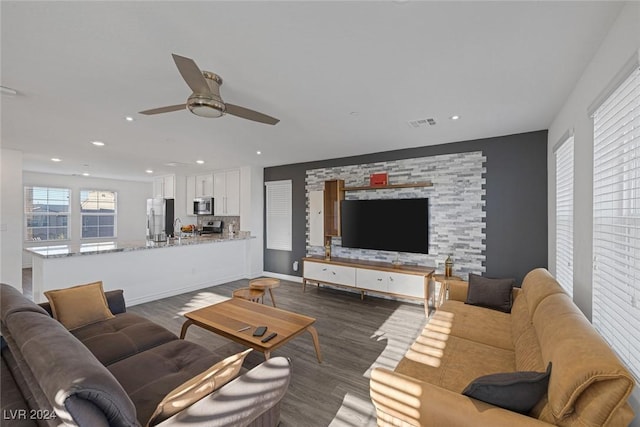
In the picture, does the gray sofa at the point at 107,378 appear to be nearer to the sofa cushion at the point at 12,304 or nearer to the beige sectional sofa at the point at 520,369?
the sofa cushion at the point at 12,304

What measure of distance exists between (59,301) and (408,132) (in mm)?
4070

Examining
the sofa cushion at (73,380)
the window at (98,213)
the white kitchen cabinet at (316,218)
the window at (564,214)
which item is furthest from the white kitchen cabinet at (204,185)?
the window at (564,214)

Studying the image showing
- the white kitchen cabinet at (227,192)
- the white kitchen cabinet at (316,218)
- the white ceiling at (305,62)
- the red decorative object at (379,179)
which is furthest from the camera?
the white kitchen cabinet at (227,192)

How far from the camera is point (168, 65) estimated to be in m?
1.96

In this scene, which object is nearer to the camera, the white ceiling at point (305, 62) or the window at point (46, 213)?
the white ceiling at point (305, 62)

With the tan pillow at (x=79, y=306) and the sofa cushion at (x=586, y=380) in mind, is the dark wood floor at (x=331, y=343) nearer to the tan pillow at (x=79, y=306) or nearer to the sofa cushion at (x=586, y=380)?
the tan pillow at (x=79, y=306)

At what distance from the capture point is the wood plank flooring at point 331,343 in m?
2.05

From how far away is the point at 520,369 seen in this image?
1665 millimetres

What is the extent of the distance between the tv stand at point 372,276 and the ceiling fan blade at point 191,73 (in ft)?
11.3

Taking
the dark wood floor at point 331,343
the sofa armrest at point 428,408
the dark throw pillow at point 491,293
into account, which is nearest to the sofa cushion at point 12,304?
the dark wood floor at point 331,343

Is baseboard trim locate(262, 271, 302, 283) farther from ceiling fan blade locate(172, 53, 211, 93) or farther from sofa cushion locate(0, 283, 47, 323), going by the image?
ceiling fan blade locate(172, 53, 211, 93)

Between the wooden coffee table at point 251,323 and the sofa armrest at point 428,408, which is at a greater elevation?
the sofa armrest at point 428,408

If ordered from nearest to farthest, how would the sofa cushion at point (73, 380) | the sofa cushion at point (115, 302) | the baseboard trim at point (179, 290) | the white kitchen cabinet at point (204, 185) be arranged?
1. the sofa cushion at point (73, 380)
2. the sofa cushion at point (115, 302)
3. the baseboard trim at point (179, 290)
4. the white kitchen cabinet at point (204, 185)

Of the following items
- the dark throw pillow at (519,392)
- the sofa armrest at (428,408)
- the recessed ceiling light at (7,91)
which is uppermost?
the recessed ceiling light at (7,91)
